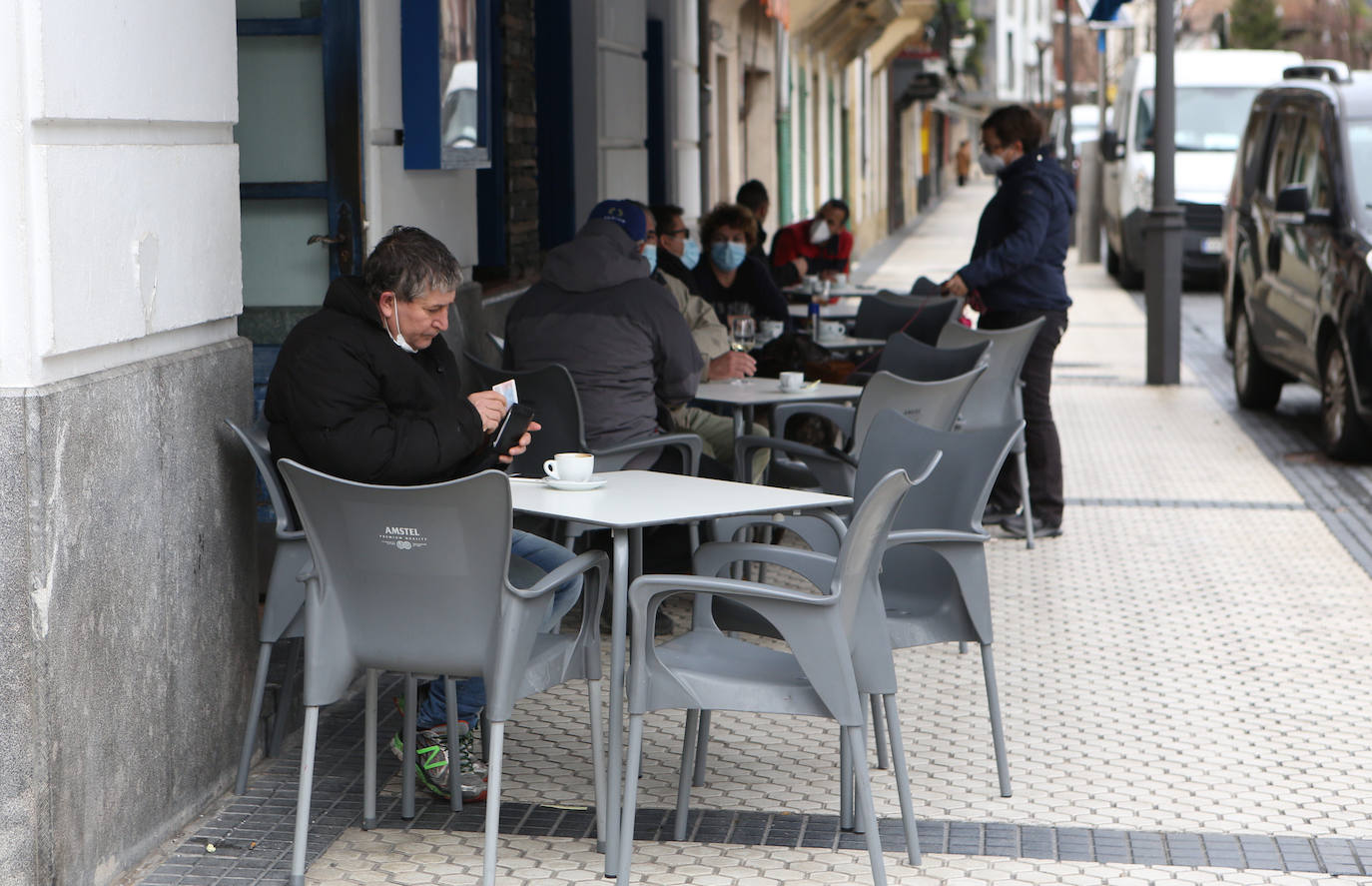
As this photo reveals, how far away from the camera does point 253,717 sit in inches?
184

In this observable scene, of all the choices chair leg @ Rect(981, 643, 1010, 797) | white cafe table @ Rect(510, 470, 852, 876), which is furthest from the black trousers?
white cafe table @ Rect(510, 470, 852, 876)

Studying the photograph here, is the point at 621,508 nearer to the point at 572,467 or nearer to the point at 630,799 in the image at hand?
the point at 572,467

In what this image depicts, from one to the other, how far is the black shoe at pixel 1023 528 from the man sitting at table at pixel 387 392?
4.09 meters

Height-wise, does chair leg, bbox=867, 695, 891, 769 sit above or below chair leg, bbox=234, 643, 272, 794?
below

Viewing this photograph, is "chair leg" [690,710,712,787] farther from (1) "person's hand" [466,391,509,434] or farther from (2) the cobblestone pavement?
(1) "person's hand" [466,391,509,434]

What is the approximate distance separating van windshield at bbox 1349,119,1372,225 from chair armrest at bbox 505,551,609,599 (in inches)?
283

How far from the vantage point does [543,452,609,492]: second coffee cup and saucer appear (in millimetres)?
4473

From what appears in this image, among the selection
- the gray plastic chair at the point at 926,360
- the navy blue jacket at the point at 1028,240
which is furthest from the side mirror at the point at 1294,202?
the gray plastic chair at the point at 926,360

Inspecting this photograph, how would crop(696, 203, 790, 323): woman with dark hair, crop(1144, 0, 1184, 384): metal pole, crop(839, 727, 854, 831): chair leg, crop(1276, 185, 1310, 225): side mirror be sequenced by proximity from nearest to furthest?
1. crop(839, 727, 854, 831): chair leg
2. crop(696, 203, 790, 323): woman with dark hair
3. crop(1276, 185, 1310, 225): side mirror
4. crop(1144, 0, 1184, 384): metal pole

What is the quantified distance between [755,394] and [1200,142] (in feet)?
49.8

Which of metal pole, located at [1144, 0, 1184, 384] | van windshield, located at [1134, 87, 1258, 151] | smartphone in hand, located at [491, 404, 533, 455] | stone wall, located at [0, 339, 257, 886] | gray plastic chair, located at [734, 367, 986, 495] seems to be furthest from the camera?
van windshield, located at [1134, 87, 1258, 151]

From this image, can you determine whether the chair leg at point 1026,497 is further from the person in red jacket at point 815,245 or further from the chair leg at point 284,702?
the person in red jacket at point 815,245

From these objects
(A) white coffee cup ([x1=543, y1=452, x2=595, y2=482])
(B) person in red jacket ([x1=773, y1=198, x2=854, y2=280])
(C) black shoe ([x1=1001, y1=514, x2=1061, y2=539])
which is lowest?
(C) black shoe ([x1=1001, y1=514, x2=1061, y2=539])

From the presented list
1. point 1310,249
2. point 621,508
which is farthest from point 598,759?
point 1310,249
